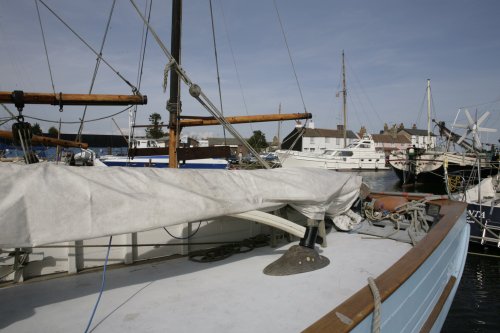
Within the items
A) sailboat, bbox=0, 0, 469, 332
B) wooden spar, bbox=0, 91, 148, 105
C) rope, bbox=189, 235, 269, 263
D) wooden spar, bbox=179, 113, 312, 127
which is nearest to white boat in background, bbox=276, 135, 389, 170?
wooden spar, bbox=179, 113, 312, 127

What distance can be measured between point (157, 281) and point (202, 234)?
0.96 meters

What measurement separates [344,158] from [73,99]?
35176mm

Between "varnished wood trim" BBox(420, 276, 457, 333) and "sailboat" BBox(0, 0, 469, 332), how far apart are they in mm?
29

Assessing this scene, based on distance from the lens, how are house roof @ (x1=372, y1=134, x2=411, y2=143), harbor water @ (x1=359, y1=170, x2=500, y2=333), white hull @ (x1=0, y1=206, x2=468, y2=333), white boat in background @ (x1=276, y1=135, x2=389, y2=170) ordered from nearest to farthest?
1. white hull @ (x1=0, y1=206, x2=468, y2=333)
2. harbor water @ (x1=359, y1=170, x2=500, y2=333)
3. white boat in background @ (x1=276, y1=135, x2=389, y2=170)
4. house roof @ (x1=372, y1=134, x2=411, y2=143)

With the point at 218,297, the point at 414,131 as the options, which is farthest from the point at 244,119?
the point at 414,131

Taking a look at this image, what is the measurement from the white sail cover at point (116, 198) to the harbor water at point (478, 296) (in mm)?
4944

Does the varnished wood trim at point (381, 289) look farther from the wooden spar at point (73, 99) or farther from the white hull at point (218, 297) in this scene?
the wooden spar at point (73, 99)

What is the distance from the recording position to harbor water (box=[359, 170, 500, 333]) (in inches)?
234

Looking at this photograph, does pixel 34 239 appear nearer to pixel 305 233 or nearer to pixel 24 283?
pixel 24 283

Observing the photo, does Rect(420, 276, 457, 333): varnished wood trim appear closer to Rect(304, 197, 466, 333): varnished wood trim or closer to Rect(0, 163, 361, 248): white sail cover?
Rect(304, 197, 466, 333): varnished wood trim

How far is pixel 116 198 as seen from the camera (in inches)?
86.8

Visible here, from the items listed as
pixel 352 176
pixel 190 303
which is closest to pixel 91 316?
pixel 190 303

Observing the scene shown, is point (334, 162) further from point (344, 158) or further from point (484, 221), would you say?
point (484, 221)

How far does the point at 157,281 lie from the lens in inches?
120
